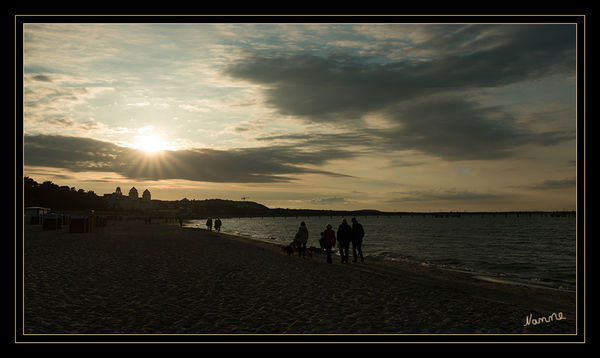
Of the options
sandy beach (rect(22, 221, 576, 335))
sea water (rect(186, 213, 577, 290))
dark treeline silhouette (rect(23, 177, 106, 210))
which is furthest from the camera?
dark treeline silhouette (rect(23, 177, 106, 210))

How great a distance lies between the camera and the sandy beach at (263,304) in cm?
847

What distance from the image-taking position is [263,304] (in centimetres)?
1047

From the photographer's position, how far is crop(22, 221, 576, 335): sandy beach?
8469 millimetres

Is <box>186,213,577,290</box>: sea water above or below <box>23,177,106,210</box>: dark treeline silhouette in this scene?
below

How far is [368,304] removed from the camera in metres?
10.8
